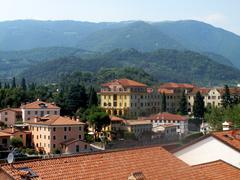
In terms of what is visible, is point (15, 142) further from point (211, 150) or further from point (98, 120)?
point (211, 150)

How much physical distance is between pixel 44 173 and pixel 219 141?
8721mm

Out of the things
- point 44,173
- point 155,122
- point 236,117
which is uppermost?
point 44,173

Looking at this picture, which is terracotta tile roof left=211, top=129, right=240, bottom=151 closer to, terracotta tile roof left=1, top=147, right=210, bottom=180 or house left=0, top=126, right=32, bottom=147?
terracotta tile roof left=1, top=147, right=210, bottom=180

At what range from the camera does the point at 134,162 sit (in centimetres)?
1557

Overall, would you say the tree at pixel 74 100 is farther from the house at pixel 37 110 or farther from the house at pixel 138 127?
the house at pixel 138 127

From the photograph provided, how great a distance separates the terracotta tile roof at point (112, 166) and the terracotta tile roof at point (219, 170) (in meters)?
0.55

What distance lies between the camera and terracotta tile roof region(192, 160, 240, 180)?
17.2 meters

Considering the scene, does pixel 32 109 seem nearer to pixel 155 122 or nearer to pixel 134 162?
pixel 155 122

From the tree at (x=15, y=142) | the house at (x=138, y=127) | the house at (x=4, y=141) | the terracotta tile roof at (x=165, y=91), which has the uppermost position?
the house at (x=4, y=141)

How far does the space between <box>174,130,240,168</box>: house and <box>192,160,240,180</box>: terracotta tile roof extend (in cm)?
100

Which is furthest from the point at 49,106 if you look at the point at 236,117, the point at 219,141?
the point at 219,141

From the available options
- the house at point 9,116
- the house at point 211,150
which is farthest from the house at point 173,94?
the house at point 211,150

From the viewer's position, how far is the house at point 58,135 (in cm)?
5331

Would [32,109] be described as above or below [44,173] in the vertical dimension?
below
